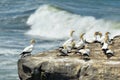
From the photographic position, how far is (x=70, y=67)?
1652cm

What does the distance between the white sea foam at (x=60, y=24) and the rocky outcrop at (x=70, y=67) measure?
2015 centimetres

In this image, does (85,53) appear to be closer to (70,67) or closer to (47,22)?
(70,67)

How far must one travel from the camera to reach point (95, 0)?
58.7 meters

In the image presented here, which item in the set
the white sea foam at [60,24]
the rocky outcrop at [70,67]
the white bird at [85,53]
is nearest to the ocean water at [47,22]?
the white sea foam at [60,24]

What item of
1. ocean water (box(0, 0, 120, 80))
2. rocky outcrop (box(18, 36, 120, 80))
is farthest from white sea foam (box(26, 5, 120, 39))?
rocky outcrop (box(18, 36, 120, 80))

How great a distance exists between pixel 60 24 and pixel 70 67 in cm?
2832

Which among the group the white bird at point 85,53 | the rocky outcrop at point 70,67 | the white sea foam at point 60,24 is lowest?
the white sea foam at point 60,24

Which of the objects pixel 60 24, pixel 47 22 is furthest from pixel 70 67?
pixel 47 22

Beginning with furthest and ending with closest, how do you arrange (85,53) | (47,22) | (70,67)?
1. (47,22)
2. (85,53)
3. (70,67)

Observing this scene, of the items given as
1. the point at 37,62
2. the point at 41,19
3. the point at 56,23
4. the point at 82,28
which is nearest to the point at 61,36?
the point at 82,28

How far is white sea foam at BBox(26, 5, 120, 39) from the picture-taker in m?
40.5

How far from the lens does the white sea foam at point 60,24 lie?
40.5 meters

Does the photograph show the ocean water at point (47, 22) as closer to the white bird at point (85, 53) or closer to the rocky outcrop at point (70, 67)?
the rocky outcrop at point (70, 67)

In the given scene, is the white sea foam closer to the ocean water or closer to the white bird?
the ocean water
